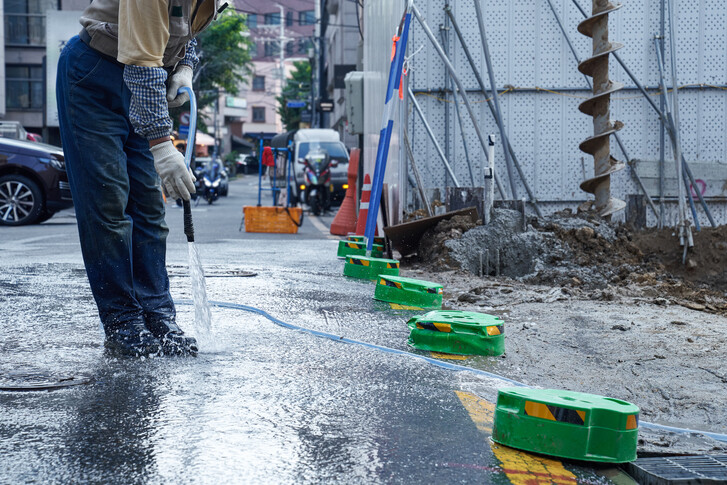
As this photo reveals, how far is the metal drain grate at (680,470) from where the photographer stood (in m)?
2.18

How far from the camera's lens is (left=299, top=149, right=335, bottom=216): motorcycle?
19844 millimetres

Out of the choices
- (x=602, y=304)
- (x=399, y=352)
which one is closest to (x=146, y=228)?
(x=399, y=352)

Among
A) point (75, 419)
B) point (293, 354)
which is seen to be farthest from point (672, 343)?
point (75, 419)

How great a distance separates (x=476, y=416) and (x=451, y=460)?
0.45 metres

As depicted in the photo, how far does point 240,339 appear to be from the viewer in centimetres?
386

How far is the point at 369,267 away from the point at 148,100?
3678 mm

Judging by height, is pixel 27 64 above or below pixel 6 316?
above

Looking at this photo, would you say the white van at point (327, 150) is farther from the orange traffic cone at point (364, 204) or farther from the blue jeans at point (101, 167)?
the blue jeans at point (101, 167)

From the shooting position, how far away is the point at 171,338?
3537 millimetres

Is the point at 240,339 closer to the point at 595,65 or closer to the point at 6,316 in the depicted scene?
the point at 6,316

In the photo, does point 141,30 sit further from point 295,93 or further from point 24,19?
point 295,93

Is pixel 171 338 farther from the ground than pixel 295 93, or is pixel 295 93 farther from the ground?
pixel 295 93

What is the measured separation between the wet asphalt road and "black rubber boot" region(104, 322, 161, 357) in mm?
72

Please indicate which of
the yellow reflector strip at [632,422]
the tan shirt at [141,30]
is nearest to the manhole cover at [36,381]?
the tan shirt at [141,30]
